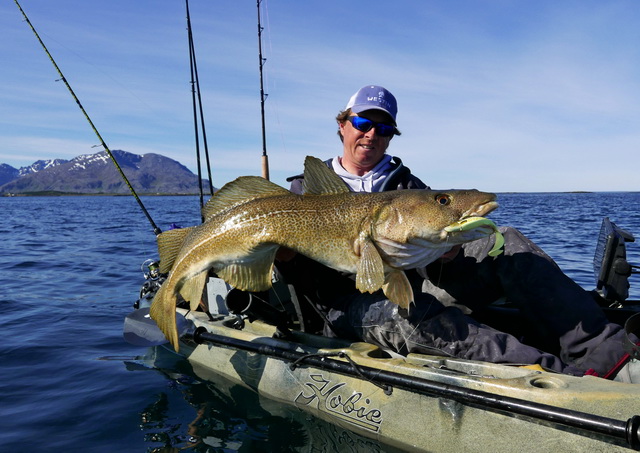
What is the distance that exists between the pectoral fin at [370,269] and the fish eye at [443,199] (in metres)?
0.49

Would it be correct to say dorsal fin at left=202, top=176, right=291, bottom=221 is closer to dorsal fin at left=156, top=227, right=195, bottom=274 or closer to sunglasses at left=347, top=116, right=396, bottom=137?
dorsal fin at left=156, top=227, right=195, bottom=274

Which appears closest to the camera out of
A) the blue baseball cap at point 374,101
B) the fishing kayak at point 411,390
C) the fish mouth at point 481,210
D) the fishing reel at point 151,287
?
the fishing kayak at point 411,390

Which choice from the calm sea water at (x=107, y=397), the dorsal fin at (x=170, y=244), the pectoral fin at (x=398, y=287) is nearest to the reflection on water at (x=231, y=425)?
the calm sea water at (x=107, y=397)

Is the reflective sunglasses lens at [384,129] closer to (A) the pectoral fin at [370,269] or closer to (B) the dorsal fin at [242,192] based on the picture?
(B) the dorsal fin at [242,192]

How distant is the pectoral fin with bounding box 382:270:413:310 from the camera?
126 inches

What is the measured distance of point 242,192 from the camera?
3.54 meters

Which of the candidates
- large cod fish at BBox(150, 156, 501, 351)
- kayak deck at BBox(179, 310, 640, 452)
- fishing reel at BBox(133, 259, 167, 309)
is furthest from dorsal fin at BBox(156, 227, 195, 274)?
fishing reel at BBox(133, 259, 167, 309)

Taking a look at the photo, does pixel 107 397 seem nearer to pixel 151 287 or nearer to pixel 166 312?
pixel 151 287

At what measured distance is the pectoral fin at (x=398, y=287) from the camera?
3.19m

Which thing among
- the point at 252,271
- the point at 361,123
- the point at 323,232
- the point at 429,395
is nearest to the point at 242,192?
the point at 252,271

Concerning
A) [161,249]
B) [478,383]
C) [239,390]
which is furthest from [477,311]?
[161,249]

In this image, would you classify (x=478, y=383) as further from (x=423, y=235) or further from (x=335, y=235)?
(x=335, y=235)

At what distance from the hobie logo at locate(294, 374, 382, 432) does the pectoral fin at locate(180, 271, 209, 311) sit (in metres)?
1.09

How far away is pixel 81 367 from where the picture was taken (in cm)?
564
